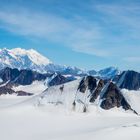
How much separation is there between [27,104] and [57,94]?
42.9 ft

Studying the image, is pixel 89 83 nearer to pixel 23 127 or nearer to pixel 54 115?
pixel 54 115

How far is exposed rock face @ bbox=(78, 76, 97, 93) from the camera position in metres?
163

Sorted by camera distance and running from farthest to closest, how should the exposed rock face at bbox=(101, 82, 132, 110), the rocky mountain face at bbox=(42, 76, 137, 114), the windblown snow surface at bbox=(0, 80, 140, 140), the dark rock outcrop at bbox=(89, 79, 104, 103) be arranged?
the exposed rock face at bbox=(101, 82, 132, 110) → the dark rock outcrop at bbox=(89, 79, 104, 103) → the rocky mountain face at bbox=(42, 76, 137, 114) → the windblown snow surface at bbox=(0, 80, 140, 140)

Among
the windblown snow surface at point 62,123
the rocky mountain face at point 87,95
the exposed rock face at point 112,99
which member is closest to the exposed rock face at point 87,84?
the rocky mountain face at point 87,95

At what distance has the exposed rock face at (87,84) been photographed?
16348 cm

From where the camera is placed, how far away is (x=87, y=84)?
16625cm

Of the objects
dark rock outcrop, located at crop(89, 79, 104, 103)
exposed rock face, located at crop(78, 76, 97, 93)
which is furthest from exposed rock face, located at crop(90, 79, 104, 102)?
exposed rock face, located at crop(78, 76, 97, 93)

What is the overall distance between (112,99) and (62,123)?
36644 millimetres

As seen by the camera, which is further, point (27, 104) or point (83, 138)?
point (27, 104)

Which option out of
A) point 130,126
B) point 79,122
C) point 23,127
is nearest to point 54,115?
point 79,122

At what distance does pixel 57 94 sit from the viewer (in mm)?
161375

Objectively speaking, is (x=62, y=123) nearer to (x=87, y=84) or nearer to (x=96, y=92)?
(x=96, y=92)

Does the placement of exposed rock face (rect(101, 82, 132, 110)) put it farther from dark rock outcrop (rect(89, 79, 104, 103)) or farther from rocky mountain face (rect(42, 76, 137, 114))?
dark rock outcrop (rect(89, 79, 104, 103))

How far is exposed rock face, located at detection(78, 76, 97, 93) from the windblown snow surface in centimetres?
376
